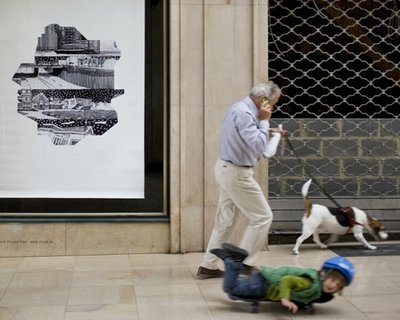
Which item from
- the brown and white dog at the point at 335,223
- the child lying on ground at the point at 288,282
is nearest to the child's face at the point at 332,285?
the child lying on ground at the point at 288,282

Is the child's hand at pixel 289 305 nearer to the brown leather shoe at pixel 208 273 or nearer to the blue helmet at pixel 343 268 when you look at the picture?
the blue helmet at pixel 343 268

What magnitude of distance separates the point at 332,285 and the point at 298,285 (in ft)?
0.83

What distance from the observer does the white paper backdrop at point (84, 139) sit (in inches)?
306

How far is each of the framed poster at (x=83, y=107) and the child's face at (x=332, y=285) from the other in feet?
9.82

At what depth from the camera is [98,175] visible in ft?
25.9

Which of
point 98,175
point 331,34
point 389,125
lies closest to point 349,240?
point 389,125

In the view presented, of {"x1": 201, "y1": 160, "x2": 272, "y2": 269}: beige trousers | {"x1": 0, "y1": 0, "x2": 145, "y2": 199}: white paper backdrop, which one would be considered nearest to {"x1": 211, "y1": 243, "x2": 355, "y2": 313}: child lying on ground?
{"x1": 201, "y1": 160, "x2": 272, "y2": 269}: beige trousers

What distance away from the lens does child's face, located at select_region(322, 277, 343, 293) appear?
202 inches

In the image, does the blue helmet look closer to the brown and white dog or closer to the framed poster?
the brown and white dog

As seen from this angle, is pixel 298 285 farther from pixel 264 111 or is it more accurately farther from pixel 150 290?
pixel 264 111

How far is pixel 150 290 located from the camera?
20.2ft

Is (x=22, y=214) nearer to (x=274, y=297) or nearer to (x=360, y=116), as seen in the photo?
(x=274, y=297)

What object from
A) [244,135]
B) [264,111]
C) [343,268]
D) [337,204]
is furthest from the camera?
[337,204]

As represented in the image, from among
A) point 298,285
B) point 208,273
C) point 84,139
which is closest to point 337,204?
point 208,273
